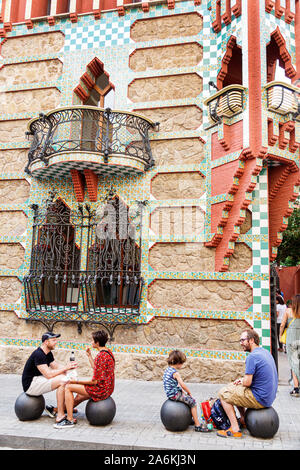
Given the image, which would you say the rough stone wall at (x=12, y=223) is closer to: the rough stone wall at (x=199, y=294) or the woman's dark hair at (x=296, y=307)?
the rough stone wall at (x=199, y=294)

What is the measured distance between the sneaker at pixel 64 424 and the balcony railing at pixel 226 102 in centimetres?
614

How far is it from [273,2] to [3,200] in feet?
24.6

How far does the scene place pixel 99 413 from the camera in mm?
5016

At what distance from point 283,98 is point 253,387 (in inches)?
217

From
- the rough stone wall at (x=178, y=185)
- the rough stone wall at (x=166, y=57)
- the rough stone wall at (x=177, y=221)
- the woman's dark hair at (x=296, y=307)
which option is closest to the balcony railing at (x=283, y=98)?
the rough stone wall at (x=178, y=185)

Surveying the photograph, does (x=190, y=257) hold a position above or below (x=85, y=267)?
above

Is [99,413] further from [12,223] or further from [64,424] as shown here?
[12,223]

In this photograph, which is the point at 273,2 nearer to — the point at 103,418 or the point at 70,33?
the point at 70,33

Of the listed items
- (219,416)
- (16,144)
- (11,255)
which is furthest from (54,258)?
(219,416)

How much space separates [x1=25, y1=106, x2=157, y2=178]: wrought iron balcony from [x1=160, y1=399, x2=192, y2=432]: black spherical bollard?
16.8ft

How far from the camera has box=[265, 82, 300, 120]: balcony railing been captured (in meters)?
7.61

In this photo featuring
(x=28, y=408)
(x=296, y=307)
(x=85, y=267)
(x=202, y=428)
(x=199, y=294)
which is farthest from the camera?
(x=85, y=267)

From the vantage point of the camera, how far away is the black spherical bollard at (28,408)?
5.20 meters

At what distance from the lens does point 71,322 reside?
8.64 m
